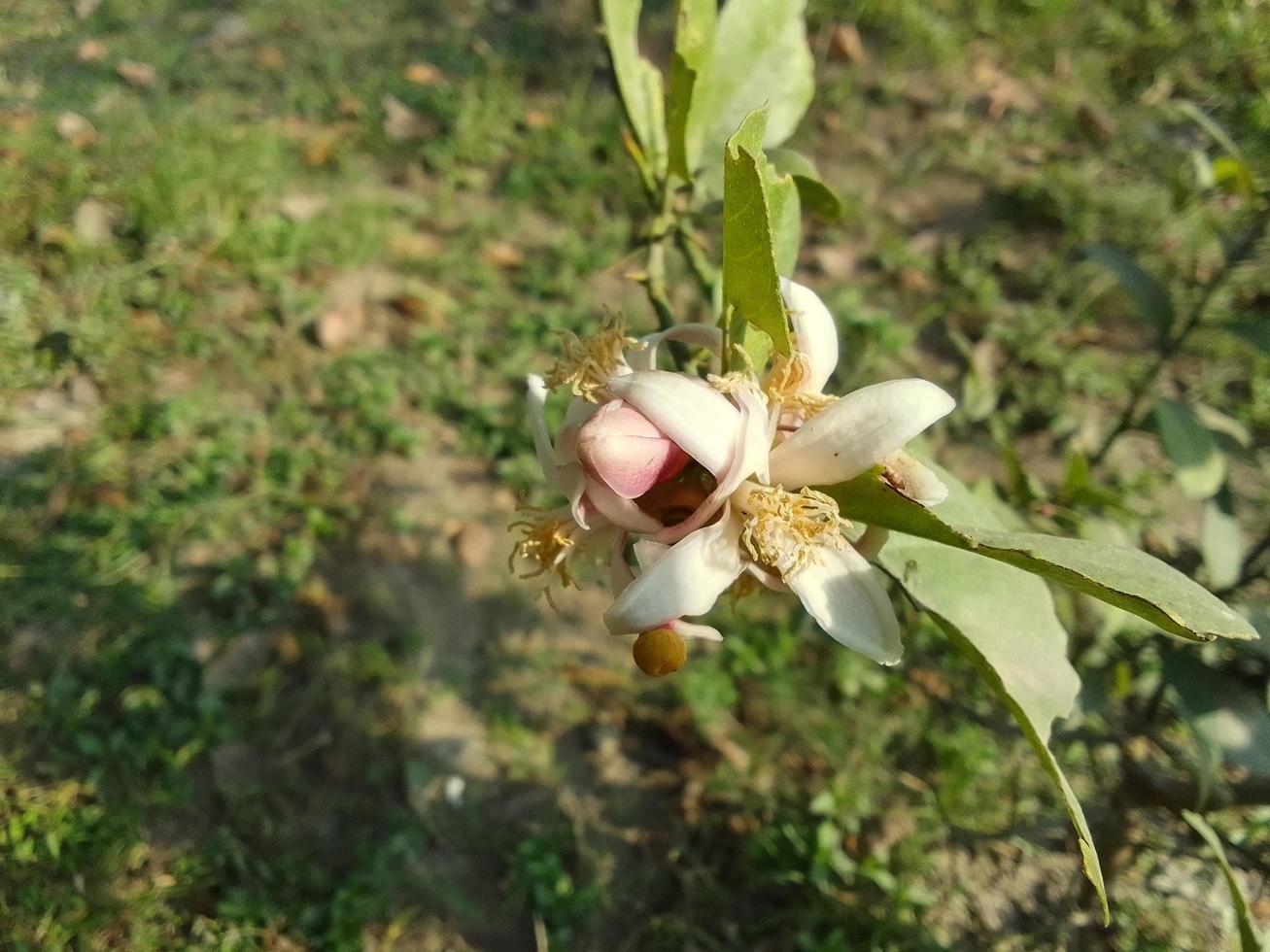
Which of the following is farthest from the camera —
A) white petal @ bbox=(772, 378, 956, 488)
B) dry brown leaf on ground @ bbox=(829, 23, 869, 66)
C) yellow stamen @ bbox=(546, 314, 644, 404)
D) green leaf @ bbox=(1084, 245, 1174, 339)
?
dry brown leaf on ground @ bbox=(829, 23, 869, 66)

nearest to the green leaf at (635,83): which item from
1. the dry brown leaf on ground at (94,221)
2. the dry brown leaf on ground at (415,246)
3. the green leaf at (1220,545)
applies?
the green leaf at (1220,545)

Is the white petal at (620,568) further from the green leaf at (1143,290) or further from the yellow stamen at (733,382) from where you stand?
the green leaf at (1143,290)

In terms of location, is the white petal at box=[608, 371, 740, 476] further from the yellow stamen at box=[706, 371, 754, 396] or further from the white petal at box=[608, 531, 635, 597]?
the white petal at box=[608, 531, 635, 597]

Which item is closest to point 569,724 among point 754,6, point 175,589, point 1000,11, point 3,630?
point 175,589

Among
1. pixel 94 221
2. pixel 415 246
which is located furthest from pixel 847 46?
pixel 94 221

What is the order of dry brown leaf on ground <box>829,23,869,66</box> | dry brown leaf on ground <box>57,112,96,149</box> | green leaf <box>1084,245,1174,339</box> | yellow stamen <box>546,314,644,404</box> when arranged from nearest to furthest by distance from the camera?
yellow stamen <box>546,314,644,404</box> < green leaf <box>1084,245,1174,339</box> < dry brown leaf on ground <box>57,112,96,149</box> < dry brown leaf on ground <box>829,23,869,66</box>

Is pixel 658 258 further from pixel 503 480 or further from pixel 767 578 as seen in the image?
pixel 503 480

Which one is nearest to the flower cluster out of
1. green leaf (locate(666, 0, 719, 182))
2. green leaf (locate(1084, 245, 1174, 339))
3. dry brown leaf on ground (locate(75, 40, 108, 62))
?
green leaf (locate(666, 0, 719, 182))
